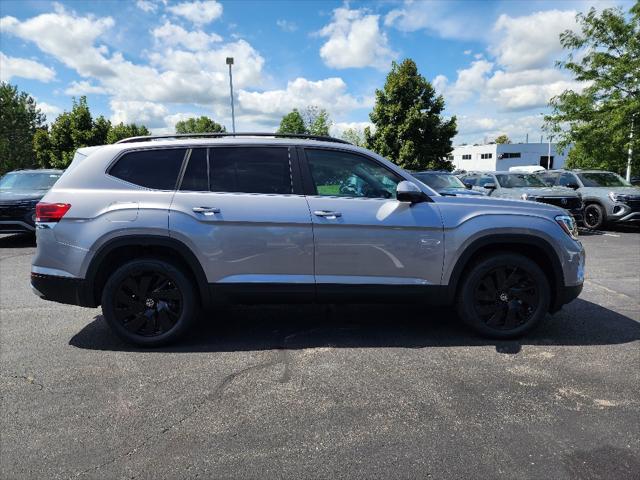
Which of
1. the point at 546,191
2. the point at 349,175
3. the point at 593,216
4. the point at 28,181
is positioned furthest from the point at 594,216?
the point at 28,181

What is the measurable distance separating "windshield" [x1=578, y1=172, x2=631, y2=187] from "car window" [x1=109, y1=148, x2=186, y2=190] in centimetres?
1266

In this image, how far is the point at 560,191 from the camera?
11.5 metres

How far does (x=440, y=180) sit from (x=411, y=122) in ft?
46.1

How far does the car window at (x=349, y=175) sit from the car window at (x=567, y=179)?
36.9 feet

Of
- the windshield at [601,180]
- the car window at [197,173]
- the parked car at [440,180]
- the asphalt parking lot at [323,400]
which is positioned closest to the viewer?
the asphalt parking lot at [323,400]

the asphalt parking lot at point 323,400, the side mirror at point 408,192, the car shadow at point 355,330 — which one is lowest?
the asphalt parking lot at point 323,400

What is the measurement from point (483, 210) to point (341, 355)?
180 centimetres

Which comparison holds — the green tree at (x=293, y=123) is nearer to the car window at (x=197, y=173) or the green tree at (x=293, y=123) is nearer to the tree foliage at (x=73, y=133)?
the tree foliage at (x=73, y=133)

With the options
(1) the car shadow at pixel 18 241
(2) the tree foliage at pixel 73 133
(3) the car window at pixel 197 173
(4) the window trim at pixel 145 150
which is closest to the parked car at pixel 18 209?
(1) the car shadow at pixel 18 241

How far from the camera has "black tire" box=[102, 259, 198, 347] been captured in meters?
3.75

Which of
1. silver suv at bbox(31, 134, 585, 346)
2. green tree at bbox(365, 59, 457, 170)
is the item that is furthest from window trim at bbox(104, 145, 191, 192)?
green tree at bbox(365, 59, 457, 170)

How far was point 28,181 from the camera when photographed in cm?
1088

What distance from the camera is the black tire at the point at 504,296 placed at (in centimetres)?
391

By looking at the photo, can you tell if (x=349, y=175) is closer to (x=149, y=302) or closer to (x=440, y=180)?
(x=149, y=302)
